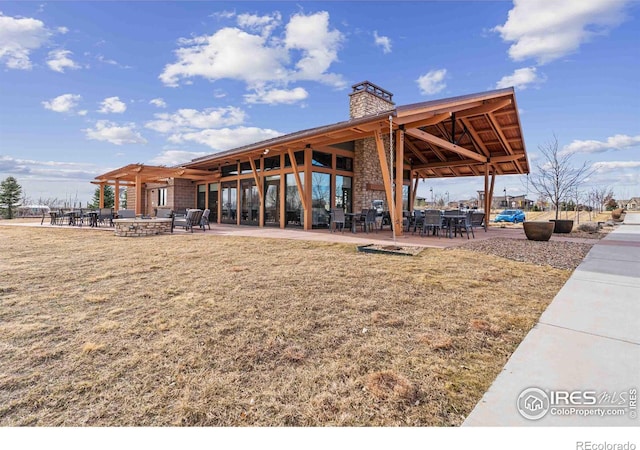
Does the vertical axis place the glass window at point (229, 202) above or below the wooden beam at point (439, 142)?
below

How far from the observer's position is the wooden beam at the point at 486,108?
30.8 feet

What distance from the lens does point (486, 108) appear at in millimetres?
9570

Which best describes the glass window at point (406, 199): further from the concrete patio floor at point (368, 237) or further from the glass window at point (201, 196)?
the glass window at point (201, 196)

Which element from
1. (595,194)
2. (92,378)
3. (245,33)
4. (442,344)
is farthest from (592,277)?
(595,194)

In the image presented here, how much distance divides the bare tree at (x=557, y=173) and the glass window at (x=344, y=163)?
8622mm

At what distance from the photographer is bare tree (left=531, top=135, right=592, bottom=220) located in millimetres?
12344

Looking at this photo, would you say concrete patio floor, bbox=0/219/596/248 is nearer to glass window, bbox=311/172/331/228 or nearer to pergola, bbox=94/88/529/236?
pergola, bbox=94/88/529/236

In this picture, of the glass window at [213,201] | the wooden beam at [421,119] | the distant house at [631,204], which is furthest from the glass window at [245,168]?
the distant house at [631,204]

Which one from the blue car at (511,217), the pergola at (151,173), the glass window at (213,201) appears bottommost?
the blue car at (511,217)

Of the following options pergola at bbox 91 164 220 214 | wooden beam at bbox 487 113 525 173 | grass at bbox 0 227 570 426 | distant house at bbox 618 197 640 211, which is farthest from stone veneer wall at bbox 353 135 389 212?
distant house at bbox 618 197 640 211

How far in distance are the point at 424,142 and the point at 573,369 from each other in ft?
43.1

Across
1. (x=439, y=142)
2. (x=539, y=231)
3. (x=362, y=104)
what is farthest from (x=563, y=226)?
(x=362, y=104)

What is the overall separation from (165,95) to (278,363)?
1690 cm

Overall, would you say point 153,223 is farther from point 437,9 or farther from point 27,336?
point 437,9
